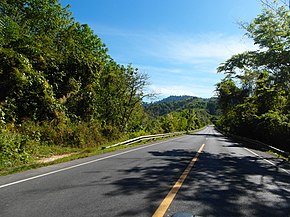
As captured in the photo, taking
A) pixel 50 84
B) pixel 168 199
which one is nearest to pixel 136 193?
pixel 168 199

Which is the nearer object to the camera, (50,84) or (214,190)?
(214,190)

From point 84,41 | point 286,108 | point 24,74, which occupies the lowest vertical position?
point 286,108

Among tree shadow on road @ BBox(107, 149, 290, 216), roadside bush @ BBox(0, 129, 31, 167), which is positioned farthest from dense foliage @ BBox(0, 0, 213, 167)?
tree shadow on road @ BBox(107, 149, 290, 216)

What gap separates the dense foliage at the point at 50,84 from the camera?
590 inches

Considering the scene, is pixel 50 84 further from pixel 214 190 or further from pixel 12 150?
pixel 214 190

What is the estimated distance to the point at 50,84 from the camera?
65.6ft

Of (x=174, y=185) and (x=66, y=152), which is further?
(x=66, y=152)

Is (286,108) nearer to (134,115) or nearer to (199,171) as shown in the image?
(199,171)

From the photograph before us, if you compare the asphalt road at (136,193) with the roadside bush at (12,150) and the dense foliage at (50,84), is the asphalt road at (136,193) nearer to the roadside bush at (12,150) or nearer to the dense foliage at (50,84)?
the roadside bush at (12,150)

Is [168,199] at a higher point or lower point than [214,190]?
higher

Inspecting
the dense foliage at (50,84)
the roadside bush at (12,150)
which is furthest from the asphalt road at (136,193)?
the dense foliage at (50,84)

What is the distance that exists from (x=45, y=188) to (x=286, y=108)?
77.2 feet

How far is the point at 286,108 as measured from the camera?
23.7 metres

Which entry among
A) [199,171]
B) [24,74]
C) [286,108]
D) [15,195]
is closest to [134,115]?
[286,108]
